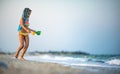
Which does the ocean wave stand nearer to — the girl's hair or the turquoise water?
the turquoise water

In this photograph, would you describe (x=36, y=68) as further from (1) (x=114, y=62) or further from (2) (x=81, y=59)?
(1) (x=114, y=62)

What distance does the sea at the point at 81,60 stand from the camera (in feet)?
8.70

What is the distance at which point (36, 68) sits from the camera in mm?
2799

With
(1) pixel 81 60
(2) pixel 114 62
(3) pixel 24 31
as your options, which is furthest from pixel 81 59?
(3) pixel 24 31

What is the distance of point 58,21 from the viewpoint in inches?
114

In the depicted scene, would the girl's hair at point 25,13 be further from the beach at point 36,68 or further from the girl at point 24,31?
the beach at point 36,68

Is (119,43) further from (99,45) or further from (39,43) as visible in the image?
(39,43)

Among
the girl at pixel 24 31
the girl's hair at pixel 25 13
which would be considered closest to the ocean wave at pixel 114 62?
the girl at pixel 24 31

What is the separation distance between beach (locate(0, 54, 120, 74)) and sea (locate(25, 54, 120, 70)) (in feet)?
0.15

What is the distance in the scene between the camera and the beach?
8.66 ft

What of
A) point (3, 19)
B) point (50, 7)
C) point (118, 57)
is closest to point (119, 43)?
point (118, 57)

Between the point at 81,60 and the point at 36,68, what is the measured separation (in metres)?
0.50

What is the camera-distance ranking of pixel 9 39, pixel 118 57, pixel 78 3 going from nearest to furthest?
pixel 118 57, pixel 78 3, pixel 9 39

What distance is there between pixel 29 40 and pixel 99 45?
80cm
